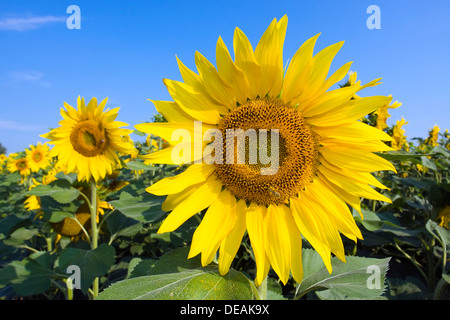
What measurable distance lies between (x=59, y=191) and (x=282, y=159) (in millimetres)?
2560

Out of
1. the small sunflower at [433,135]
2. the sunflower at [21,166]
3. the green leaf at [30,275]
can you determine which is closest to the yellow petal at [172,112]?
the green leaf at [30,275]

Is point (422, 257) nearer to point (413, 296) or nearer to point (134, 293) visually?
point (413, 296)

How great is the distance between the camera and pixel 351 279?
145cm

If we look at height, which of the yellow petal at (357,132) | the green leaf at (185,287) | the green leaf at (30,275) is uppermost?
the yellow petal at (357,132)

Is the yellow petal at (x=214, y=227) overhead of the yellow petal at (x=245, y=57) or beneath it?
Result: beneath

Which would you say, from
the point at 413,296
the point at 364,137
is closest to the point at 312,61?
the point at 364,137

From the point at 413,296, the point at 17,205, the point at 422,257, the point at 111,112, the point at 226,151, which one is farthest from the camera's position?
the point at 17,205

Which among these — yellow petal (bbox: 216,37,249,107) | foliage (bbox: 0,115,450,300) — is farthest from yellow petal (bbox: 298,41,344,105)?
foliage (bbox: 0,115,450,300)

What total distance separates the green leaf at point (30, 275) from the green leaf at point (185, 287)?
2512mm

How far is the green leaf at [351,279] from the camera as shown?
4.55ft

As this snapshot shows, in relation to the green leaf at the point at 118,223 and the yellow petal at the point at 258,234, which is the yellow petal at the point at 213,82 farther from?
the green leaf at the point at 118,223

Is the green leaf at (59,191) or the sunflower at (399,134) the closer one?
the green leaf at (59,191)

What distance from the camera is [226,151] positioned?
4.25 feet
